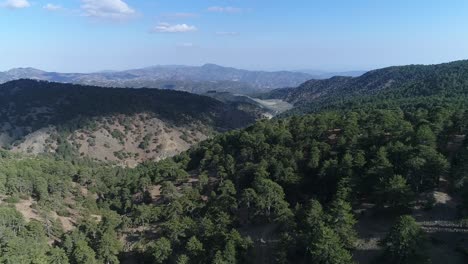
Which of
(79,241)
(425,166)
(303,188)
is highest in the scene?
(425,166)

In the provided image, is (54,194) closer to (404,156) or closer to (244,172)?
(244,172)

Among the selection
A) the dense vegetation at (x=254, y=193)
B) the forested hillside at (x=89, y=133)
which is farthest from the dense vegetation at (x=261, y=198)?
the forested hillside at (x=89, y=133)

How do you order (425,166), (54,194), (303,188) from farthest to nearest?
(54,194), (303,188), (425,166)

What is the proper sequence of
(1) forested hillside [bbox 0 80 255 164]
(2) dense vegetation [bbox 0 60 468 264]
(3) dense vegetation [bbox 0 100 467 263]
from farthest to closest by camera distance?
(1) forested hillside [bbox 0 80 255 164]
(3) dense vegetation [bbox 0 100 467 263]
(2) dense vegetation [bbox 0 60 468 264]

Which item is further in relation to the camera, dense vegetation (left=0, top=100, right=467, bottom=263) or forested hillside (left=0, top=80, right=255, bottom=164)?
forested hillside (left=0, top=80, right=255, bottom=164)

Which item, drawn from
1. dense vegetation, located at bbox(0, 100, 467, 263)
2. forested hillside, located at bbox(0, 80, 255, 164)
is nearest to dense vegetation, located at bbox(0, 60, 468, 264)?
dense vegetation, located at bbox(0, 100, 467, 263)

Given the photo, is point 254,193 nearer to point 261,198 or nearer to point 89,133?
point 261,198

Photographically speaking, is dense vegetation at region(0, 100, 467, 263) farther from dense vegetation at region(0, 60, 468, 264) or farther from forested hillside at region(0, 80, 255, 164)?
forested hillside at region(0, 80, 255, 164)

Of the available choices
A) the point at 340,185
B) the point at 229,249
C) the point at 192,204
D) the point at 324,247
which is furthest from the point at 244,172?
the point at 324,247

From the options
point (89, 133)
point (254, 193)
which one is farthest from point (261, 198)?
point (89, 133)

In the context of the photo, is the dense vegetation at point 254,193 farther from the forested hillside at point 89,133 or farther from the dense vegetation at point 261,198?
the forested hillside at point 89,133

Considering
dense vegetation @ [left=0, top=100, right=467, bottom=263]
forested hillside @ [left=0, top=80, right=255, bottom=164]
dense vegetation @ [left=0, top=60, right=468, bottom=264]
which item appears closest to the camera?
dense vegetation @ [left=0, top=60, right=468, bottom=264]
